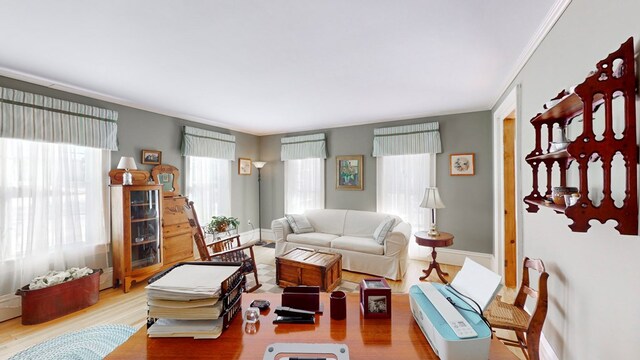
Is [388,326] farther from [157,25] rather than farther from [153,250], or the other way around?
[153,250]

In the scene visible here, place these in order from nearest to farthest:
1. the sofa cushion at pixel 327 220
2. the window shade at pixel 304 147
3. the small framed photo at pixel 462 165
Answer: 1. the small framed photo at pixel 462 165
2. the sofa cushion at pixel 327 220
3. the window shade at pixel 304 147

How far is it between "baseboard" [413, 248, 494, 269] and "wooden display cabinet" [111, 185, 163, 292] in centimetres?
384

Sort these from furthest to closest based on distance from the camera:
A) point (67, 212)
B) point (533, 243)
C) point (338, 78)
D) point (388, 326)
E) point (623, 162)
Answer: point (67, 212), point (338, 78), point (533, 243), point (623, 162), point (388, 326)

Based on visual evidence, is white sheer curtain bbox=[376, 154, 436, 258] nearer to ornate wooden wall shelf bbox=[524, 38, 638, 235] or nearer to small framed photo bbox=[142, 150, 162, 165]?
ornate wooden wall shelf bbox=[524, 38, 638, 235]

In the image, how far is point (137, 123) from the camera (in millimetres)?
3650

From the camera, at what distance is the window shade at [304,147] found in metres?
4.99

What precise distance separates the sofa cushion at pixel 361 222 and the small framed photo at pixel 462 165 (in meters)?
1.24

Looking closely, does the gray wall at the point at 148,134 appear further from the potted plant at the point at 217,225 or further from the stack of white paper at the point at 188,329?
the stack of white paper at the point at 188,329

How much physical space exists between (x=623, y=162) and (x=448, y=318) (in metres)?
1.01

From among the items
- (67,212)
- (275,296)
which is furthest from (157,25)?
(67,212)

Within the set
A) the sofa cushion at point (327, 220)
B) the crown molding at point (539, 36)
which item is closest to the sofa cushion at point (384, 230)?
the sofa cushion at point (327, 220)

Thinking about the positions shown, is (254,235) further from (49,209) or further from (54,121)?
(54,121)

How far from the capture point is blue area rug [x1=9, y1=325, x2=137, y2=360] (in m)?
2.06

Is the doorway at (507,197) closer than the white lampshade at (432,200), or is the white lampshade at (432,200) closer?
the doorway at (507,197)
